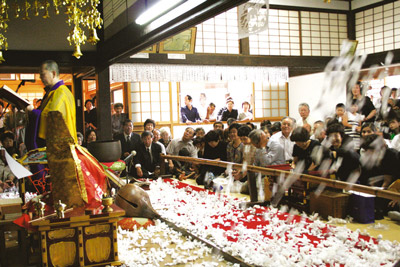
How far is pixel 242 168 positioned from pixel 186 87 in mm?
7698

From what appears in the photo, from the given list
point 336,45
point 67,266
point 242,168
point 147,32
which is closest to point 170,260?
point 67,266

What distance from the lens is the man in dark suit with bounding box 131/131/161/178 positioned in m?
7.85

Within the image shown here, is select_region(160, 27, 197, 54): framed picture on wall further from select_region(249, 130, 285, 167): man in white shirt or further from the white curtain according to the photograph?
select_region(249, 130, 285, 167): man in white shirt

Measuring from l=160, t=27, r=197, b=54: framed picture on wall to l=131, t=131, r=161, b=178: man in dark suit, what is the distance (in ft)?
9.58

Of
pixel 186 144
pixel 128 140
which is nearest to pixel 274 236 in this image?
pixel 186 144

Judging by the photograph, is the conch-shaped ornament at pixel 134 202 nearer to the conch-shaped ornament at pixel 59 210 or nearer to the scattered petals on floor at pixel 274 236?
the scattered petals on floor at pixel 274 236

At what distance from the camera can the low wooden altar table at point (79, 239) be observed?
3232 mm

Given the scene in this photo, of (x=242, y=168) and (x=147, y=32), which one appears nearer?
(x=242, y=168)

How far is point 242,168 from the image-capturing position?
5125 mm

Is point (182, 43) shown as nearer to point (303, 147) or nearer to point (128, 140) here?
point (128, 140)

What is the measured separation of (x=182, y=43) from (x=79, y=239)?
7.55 meters

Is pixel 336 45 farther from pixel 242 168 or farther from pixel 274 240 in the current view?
pixel 274 240

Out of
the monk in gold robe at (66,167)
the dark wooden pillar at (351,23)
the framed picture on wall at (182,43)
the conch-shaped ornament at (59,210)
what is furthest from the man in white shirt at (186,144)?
the dark wooden pillar at (351,23)

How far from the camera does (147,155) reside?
7.99 m
